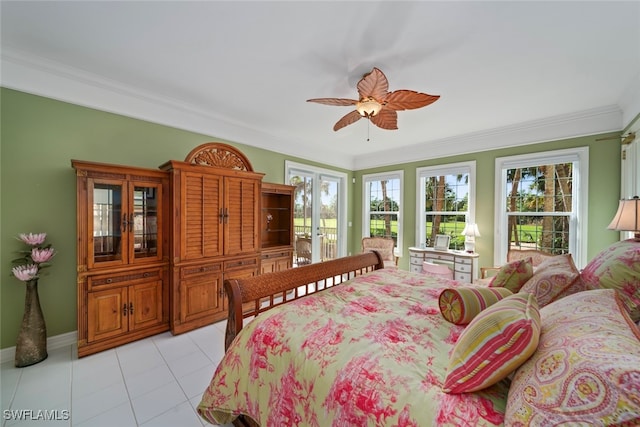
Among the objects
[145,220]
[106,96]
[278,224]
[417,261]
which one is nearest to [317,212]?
[278,224]

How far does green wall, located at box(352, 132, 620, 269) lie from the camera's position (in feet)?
10.2

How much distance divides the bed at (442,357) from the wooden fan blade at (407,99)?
4.90 ft

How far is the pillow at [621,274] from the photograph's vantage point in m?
1.24

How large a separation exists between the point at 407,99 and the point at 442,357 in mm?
1928

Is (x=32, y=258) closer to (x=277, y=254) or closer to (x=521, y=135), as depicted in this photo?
(x=277, y=254)

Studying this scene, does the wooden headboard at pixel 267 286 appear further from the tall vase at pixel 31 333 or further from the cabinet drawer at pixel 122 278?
the tall vase at pixel 31 333

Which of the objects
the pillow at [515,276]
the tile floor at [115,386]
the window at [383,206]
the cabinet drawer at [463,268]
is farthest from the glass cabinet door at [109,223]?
the cabinet drawer at [463,268]

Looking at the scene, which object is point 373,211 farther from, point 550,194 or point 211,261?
point 211,261

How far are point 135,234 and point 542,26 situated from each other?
13.2 ft

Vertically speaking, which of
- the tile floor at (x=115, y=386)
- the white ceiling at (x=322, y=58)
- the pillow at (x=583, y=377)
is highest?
the white ceiling at (x=322, y=58)

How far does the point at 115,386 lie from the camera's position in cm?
199

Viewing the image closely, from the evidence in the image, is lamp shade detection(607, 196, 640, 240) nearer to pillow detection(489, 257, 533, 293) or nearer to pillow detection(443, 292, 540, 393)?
pillow detection(489, 257, 533, 293)

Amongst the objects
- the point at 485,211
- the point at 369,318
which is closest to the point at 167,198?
the point at 369,318

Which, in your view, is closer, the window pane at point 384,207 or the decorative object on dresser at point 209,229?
the decorative object on dresser at point 209,229
